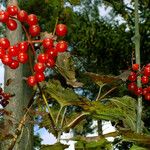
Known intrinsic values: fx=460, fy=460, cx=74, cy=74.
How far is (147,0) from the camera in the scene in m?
18.5

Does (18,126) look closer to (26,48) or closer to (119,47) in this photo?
(26,48)

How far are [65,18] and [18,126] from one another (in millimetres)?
10754

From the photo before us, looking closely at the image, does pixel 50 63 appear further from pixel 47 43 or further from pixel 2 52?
pixel 2 52

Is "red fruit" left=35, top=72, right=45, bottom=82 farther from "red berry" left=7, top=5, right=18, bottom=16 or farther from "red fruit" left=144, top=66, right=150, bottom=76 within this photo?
"red fruit" left=144, top=66, right=150, bottom=76

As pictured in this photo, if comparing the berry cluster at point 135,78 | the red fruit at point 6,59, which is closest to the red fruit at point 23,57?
the red fruit at point 6,59

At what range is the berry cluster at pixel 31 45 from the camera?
256cm

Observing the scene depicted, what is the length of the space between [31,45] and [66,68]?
0.28 meters

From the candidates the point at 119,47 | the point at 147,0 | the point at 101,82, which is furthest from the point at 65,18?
the point at 101,82

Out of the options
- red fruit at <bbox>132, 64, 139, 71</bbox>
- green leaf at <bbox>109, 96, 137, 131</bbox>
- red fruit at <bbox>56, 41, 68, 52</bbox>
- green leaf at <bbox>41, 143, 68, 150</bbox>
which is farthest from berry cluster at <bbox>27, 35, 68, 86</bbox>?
red fruit at <bbox>132, 64, 139, 71</bbox>

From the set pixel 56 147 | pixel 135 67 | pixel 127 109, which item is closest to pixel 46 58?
pixel 56 147

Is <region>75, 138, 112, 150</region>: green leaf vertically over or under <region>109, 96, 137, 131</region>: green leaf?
under

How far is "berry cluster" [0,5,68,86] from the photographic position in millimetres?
2557

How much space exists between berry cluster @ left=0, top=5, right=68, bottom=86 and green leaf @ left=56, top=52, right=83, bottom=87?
0.13 ft

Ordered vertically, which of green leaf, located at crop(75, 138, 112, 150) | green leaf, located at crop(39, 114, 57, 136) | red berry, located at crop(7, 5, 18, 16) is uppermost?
red berry, located at crop(7, 5, 18, 16)
